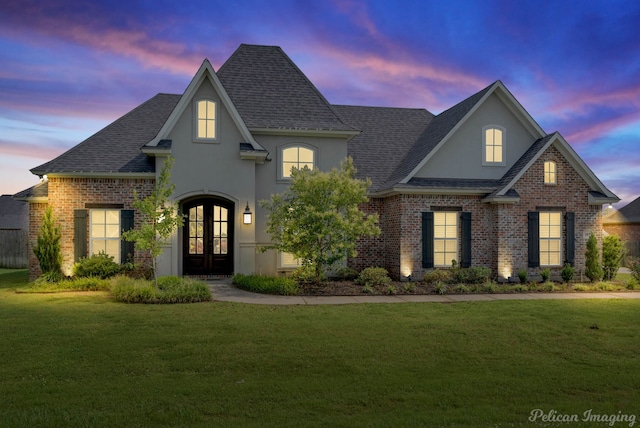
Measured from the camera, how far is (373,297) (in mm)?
13328

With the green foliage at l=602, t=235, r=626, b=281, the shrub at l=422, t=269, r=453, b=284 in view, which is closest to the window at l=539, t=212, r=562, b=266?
the green foliage at l=602, t=235, r=626, b=281

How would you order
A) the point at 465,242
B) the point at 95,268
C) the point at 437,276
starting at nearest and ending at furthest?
1. the point at 95,268
2. the point at 437,276
3. the point at 465,242

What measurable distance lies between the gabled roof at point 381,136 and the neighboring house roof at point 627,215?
1986cm

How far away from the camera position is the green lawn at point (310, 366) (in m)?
4.98

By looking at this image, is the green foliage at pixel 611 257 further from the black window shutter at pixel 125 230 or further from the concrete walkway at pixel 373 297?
the black window shutter at pixel 125 230

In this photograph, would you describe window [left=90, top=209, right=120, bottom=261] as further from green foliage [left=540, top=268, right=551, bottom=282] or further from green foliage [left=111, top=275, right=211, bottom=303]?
green foliage [left=540, top=268, right=551, bottom=282]

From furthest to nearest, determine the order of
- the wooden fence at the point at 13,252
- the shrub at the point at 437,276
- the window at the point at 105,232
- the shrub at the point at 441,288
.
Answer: the wooden fence at the point at 13,252
the window at the point at 105,232
the shrub at the point at 437,276
the shrub at the point at 441,288

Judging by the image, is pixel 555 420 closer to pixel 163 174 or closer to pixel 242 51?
pixel 163 174

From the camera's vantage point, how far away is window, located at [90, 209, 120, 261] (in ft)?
53.3

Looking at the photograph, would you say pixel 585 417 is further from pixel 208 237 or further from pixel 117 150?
pixel 117 150

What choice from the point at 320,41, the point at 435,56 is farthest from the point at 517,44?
the point at 320,41

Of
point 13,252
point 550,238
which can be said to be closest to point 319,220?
point 550,238

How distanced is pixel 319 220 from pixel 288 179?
3.92 metres

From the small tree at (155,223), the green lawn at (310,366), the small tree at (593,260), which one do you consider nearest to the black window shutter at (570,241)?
the small tree at (593,260)
